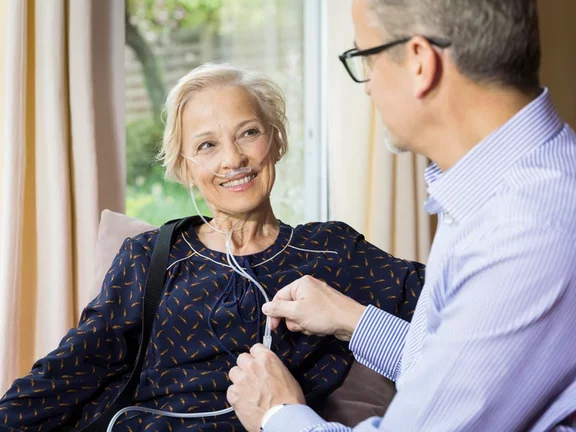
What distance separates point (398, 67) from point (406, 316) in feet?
2.90

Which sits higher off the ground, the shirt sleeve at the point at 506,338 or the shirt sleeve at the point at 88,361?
the shirt sleeve at the point at 506,338

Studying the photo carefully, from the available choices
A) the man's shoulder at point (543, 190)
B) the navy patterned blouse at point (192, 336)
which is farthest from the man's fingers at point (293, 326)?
the man's shoulder at point (543, 190)

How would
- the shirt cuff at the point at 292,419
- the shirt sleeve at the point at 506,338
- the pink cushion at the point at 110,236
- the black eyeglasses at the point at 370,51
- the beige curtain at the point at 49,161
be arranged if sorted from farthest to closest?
the beige curtain at the point at 49,161 → the pink cushion at the point at 110,236 → the shirt cuff at the point at 292,419 → the black eyeglasses at the point at 370,51 → the shirt sleeve at the point at 506,338

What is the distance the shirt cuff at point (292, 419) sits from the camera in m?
1.23

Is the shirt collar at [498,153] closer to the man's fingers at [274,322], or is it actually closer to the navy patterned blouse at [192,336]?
the man's fingers at [274,322]

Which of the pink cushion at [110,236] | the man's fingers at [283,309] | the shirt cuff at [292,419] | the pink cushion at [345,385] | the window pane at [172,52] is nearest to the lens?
the shirt cuff at [292,419]

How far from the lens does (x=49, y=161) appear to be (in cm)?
256

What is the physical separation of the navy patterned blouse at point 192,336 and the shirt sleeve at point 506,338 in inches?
29.8

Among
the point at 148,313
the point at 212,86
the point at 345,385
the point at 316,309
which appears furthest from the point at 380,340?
the point at 212,86

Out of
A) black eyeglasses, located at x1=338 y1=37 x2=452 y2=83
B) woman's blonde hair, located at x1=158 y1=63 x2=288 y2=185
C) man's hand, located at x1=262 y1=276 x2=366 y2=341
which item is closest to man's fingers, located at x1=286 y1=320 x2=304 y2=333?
man's hand, located at x1=262 y1=276 x2=366 y2=341

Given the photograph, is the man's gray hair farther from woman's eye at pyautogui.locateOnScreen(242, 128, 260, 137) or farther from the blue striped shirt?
woman's eye at pyautogui.locateOnScreen(242, 128, 260, 137)

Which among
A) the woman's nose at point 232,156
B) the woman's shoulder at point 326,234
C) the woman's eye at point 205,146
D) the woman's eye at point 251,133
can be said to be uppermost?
the woman's eye at point 251,133

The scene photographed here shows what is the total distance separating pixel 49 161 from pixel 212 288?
1.05 metres

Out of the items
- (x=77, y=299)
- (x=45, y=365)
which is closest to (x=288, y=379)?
(x=45, y=365)
